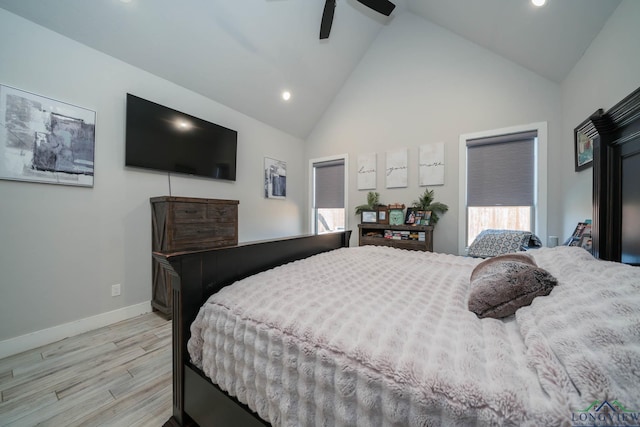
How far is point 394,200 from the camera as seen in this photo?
372 centimetres

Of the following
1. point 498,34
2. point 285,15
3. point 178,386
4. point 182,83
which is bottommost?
point 178,386

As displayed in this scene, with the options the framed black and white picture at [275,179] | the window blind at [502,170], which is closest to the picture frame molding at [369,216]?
the window blind at [502,170]

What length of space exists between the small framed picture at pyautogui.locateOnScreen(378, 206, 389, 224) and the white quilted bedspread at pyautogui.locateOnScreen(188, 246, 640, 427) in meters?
2.42

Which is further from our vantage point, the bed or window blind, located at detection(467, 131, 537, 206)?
window blind, located at detection(467, 131, 537, 206)

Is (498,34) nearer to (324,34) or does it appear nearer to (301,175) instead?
(324,34)

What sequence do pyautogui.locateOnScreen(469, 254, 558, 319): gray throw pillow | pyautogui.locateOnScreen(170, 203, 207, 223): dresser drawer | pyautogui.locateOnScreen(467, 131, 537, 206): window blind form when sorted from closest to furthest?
pyautogui.locateOnScreen(469, 254, 558, 319): gray throw pillow < pyautogui.locateOnScreen(170, 203, 207, 223): dresser drawer < pyautogui.locateOnScreen(467, 131, 537, 206): window blind

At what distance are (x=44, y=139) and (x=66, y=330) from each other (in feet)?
5.45

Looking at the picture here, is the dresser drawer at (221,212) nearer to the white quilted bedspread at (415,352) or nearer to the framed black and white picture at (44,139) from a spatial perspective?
the framed black and white picture at (44,139)

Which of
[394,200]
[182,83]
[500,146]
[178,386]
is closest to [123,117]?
[182,83]

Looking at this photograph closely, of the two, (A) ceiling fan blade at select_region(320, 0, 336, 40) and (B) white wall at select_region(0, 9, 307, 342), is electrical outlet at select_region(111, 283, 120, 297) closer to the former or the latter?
(B) white wall at select_region(0, 9, 307, 342)

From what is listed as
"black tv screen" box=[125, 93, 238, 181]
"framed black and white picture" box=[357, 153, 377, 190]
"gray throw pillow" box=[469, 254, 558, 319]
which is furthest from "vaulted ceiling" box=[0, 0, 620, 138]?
"gray throw pillow" box=[469, 254, 558, 319]

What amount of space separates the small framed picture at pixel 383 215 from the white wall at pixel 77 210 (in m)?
2.71

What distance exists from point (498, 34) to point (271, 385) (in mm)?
3977

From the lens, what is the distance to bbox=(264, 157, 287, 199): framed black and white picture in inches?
159
